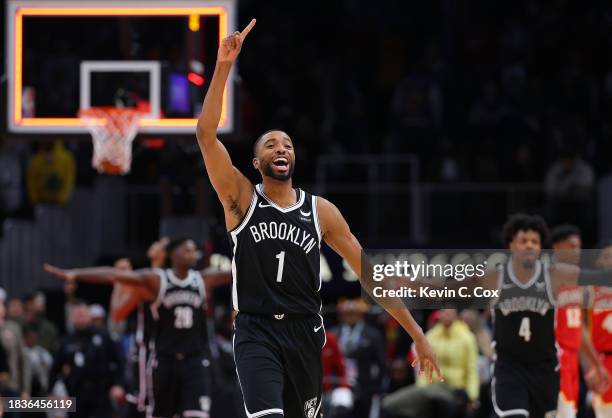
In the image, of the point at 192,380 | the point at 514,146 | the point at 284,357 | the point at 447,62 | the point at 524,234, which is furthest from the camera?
the point at 447,62

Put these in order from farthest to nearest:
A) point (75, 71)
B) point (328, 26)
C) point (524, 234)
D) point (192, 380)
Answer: point (328, 26) < point (75, 71) < point (192, 380) < point (524, 234)

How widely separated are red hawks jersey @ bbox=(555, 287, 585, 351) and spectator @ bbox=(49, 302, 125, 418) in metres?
6.28

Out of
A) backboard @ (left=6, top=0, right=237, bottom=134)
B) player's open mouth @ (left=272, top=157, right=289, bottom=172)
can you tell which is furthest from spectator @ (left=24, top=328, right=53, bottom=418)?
player's open mouth @ (left=272, top=157, right=289, bottom=172)

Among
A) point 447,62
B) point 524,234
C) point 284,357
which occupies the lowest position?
point 284,357

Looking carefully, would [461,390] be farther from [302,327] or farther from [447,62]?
[447,62]

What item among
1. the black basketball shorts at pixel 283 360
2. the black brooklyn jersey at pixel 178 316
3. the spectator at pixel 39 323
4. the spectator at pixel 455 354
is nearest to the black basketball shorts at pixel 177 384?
the black brooklyn jersey at pixel 178 316

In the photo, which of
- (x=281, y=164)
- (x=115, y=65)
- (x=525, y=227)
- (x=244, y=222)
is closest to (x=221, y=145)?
(x=281, y=164)

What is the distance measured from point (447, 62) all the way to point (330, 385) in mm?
8140

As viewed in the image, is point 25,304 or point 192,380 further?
point 25,304

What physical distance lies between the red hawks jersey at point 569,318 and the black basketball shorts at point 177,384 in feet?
12.0

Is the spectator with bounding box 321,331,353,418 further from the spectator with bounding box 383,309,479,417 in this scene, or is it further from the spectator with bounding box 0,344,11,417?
the spectator with bounding box 0,344,11,417

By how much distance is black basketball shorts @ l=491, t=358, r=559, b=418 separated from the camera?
1038cm

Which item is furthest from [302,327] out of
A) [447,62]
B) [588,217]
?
[447,62]

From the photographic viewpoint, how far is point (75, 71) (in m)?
15.0
